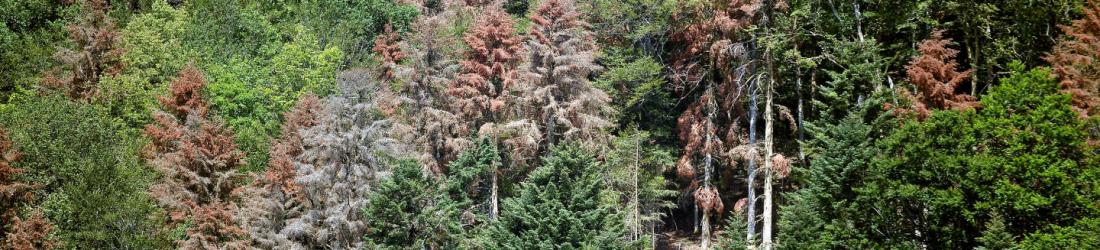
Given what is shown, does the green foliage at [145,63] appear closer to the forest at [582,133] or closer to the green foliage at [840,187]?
the forest at [582,133]

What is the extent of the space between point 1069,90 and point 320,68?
3136 centimetres

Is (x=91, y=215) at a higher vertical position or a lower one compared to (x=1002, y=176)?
lower

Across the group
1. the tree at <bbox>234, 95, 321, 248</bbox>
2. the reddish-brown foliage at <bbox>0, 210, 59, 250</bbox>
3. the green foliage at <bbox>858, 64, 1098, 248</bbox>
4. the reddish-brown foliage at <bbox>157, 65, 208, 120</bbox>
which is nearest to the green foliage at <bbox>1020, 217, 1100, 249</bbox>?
the green foliage at <bbox>858, 64, 1098, 248</bbox>

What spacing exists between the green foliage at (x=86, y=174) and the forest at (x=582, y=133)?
0.10 m

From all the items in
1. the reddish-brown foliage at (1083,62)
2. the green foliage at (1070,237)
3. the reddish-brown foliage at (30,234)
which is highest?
the reddish-brown foliage at (1083,62)

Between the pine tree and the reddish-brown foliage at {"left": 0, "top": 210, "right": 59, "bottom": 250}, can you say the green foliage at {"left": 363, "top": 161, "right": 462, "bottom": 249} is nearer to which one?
the pine tree

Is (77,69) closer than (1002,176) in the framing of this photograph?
No

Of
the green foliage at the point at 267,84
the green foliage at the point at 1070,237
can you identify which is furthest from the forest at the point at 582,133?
the green foliage at the point at 267,84

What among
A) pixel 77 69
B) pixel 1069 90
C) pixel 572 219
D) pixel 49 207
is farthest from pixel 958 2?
pixel 77 69

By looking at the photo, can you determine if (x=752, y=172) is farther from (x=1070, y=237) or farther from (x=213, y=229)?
(x=213, y=229)

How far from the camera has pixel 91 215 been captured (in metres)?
30.7

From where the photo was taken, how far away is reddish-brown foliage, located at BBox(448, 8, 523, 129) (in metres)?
32.8

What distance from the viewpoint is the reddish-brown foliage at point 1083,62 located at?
20.4 meters

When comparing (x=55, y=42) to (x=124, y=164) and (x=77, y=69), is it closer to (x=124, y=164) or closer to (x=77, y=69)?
(x=77, y=69)
